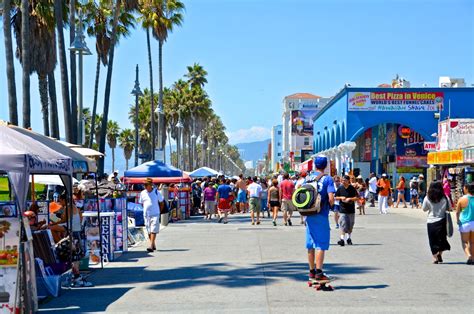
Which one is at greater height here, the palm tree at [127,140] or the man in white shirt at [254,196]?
the palm tree at [127,140]

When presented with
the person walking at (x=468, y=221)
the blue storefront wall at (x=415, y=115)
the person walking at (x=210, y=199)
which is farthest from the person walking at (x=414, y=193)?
the person walking at (x=468, y=221)

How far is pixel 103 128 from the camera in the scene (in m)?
36.6

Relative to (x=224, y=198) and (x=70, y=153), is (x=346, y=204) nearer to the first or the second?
(x=70, y=153)

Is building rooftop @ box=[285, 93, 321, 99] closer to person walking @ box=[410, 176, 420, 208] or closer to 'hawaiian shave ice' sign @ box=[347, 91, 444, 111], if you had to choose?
'hawaiian shave ice' sign @ box=[347, 91, 444, 111]

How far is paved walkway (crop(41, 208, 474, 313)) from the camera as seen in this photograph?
9.09m

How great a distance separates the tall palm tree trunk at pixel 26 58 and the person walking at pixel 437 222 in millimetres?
13932

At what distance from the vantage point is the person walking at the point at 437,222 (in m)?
13.0

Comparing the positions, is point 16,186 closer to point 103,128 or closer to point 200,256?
point 200,256

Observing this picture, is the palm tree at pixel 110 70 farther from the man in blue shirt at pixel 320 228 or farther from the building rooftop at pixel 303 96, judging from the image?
the building rooftop at pixel 303 96

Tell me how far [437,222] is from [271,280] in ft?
12.2

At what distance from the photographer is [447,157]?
3266 cm

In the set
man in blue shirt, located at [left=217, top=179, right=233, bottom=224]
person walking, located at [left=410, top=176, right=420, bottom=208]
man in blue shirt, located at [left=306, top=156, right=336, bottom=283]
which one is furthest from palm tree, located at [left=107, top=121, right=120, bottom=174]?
man in blue shirt, located at [left=306, top=156, right=336, bottom=283]

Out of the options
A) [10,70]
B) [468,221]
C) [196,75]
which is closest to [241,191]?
[10,70]

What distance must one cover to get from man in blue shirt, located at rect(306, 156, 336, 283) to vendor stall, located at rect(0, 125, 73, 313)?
12.1 feet
